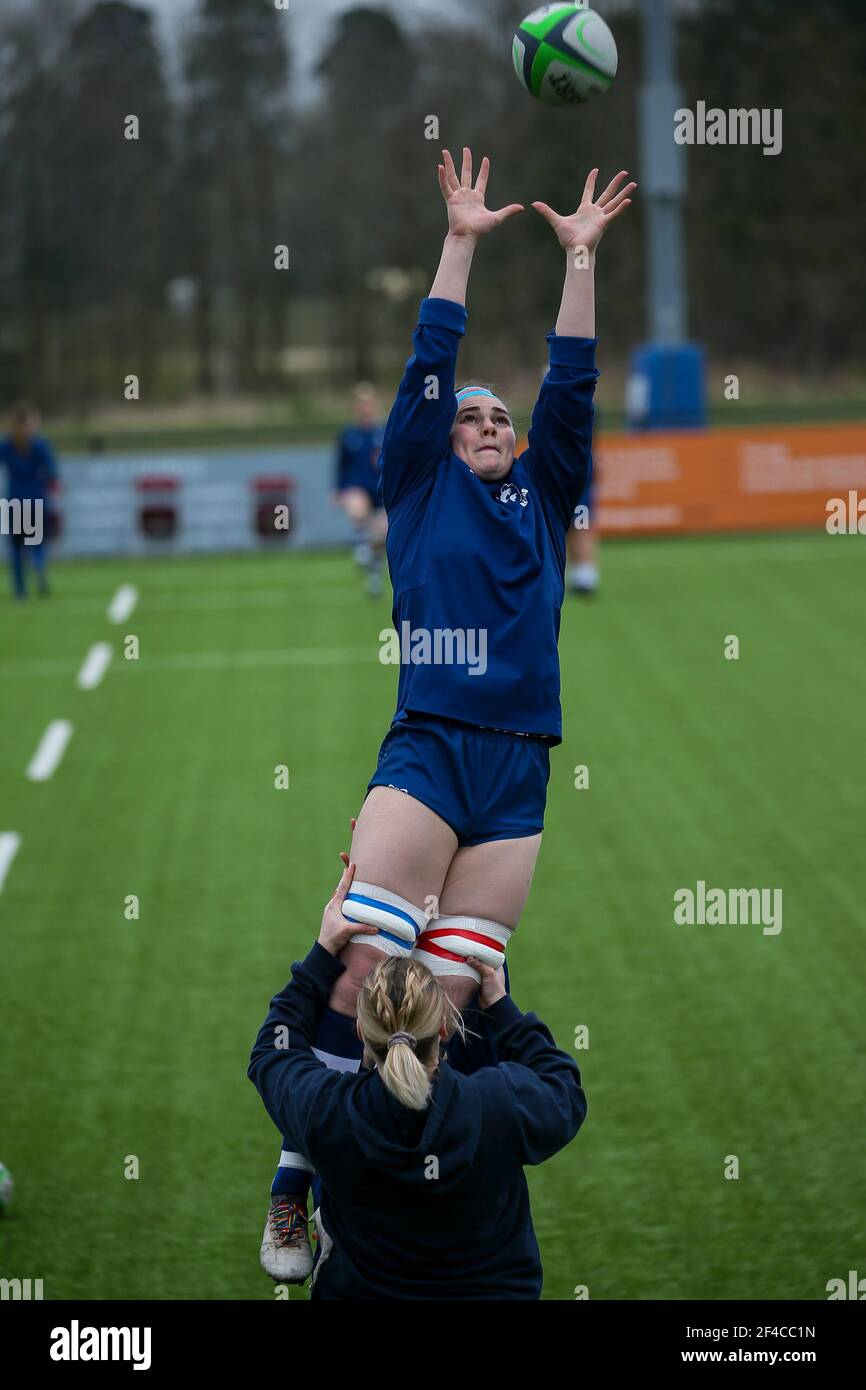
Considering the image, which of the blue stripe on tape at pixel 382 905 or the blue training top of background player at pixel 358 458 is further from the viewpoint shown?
the blue training top of background player at pixel 358 458

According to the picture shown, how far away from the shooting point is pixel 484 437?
4598mm

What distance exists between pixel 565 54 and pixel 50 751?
850 centimetres

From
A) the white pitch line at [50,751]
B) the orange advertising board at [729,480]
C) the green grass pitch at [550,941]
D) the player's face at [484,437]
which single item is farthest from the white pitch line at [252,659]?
the player's face at [484,437]

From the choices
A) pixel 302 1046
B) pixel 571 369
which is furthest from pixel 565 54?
pixel 302 1046

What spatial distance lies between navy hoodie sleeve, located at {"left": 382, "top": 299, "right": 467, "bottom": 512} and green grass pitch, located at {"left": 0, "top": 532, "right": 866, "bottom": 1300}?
8.51 ft

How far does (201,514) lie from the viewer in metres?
22.3

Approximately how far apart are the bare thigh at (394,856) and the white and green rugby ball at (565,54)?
7.50ft

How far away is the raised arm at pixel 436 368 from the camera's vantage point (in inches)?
175

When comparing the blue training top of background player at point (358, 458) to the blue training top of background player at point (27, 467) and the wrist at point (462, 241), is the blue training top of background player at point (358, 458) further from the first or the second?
the wrist at point (462, 241)

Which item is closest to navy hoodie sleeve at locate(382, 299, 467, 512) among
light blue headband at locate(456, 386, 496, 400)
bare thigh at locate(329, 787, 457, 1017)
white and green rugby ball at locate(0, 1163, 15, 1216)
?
light blue headband at locate(456, 386, 496, 400)

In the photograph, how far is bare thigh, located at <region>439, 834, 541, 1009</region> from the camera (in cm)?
444
